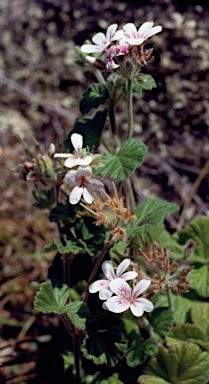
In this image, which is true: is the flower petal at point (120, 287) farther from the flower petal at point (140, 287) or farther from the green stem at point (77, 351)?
the green stem at point (77, 351)

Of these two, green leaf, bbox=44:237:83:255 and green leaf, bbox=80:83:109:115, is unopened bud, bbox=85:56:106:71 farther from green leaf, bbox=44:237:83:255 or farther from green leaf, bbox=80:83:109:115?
green leaf, bbox=44:237:83:255

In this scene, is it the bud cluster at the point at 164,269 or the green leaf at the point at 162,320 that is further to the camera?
the green leaf at the point at 162,320

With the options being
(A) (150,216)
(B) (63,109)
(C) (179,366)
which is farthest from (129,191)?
(B) (63,109)

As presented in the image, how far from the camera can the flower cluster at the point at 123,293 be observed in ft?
6.36

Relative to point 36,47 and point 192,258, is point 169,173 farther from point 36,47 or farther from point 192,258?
point 36,47

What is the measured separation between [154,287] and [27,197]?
1668 millimetres

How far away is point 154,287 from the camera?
213 cm

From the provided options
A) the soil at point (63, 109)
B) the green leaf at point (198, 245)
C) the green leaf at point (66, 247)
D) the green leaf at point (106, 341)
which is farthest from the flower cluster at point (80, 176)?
the soil at point (63, 109)

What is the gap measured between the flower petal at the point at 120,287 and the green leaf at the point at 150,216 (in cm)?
22

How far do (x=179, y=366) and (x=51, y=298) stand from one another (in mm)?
658

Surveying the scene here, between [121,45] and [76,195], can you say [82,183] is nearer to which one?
[76,195]

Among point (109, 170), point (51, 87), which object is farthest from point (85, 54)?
point (51, 87)

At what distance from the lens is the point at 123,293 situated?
1.96 m

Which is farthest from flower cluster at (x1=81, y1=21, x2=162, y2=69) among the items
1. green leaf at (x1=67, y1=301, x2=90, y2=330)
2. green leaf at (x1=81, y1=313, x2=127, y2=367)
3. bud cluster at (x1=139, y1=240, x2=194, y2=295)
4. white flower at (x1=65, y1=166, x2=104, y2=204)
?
green leaf at (x1=81, y1=313, x2=127, y2=367)
